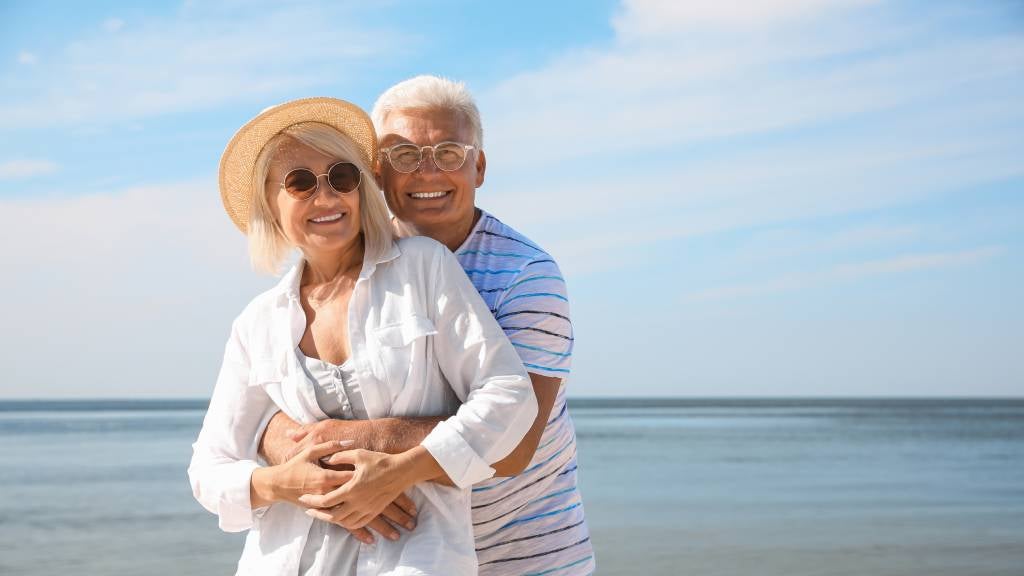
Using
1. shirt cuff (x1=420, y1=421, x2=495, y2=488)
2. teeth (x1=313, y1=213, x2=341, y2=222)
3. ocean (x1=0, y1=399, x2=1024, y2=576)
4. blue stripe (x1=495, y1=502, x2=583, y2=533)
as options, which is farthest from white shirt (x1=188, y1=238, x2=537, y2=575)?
ocean (x1=0, y1=399, x2=1024, y2=576)

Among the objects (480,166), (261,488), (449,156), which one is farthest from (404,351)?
(480,166)

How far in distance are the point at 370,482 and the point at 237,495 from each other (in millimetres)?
399

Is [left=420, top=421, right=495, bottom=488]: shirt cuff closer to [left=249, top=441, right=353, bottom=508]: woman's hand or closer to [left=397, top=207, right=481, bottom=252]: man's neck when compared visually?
[left=249, top=441, right=353, bottom=508]: woman's hand

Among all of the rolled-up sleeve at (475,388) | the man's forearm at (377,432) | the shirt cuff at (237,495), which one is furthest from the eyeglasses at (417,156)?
the shirt cuff at (237,495)

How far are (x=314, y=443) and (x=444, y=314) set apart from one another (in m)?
0.44

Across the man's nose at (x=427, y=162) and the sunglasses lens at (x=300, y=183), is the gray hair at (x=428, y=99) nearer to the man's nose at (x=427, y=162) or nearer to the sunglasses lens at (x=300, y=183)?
the man's nose at (x=427, y=162)

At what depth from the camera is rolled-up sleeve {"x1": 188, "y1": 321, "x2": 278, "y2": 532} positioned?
103 inches

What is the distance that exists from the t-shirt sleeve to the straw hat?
550 mm

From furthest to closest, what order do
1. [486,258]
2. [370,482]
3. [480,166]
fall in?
1. [480,166]
2. [486,258]
3. [370,482]

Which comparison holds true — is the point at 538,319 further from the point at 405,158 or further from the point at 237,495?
the point at 237,495

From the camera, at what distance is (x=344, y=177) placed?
265 cm

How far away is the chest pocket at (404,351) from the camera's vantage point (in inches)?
98.7

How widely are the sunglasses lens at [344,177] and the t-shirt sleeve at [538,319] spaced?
0.50 meters

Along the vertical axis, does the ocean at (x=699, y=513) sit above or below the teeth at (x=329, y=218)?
below
